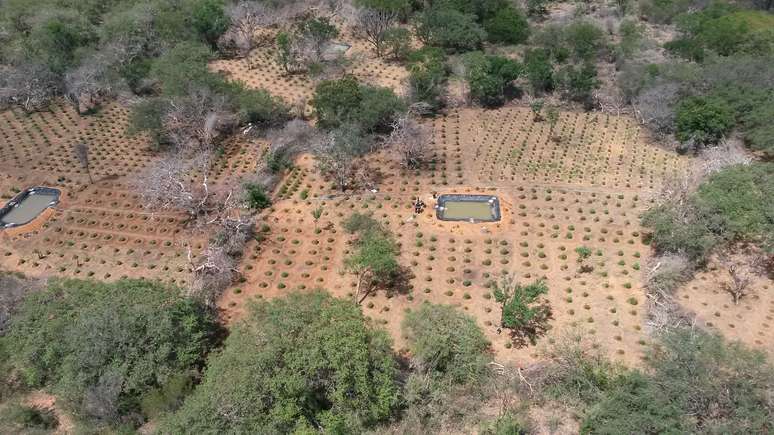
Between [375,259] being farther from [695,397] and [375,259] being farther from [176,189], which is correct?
[695,397]

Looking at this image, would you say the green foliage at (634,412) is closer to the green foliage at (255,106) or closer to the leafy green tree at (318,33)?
the green foliage at (255,106)

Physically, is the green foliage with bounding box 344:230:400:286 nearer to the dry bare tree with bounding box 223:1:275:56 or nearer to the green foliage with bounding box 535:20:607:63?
the green foliage with bounding box 535:20:607:63

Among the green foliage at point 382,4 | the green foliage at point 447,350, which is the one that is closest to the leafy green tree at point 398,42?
the green foliage at point 382,4

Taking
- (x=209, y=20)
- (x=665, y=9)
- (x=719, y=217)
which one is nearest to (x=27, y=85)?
(x=209, y=20)

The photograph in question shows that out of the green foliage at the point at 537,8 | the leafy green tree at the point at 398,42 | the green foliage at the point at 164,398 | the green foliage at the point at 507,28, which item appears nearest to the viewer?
the green foliage at the point at 164,398

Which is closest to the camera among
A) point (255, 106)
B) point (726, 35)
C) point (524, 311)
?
point (524, 311)

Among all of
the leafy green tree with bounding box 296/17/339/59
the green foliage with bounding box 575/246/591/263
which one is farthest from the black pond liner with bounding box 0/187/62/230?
the green foliage with bounding box 575/246/591/263
